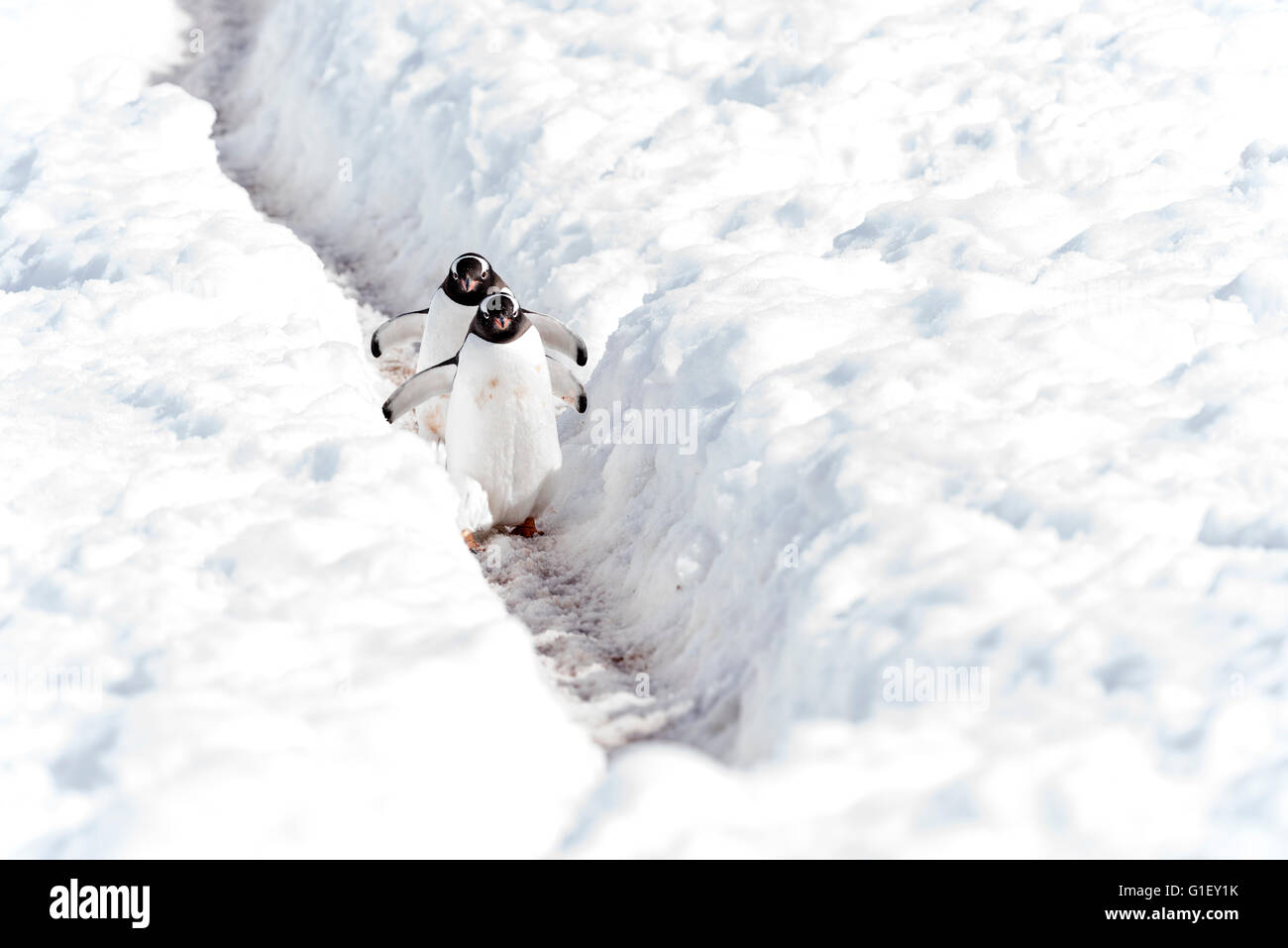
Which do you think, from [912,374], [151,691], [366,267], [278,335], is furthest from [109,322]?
[912,374]

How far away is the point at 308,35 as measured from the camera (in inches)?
321

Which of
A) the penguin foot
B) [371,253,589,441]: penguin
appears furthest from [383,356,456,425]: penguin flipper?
the penguin foot

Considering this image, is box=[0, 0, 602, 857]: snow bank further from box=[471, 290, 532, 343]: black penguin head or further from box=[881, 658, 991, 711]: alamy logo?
box=[881, 658, 991, 711]: alamy logo

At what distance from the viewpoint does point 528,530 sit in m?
4.30

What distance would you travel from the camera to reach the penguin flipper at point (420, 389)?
14.0ft

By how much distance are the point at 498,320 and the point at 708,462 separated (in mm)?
1019

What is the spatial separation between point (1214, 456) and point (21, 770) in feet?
11.3

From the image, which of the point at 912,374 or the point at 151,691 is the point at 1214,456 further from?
the point at 151,691

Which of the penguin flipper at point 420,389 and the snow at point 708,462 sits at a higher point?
the snow at point 708,462

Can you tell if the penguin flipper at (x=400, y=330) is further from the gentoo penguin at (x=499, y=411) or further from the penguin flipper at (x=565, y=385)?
the penguin flipper at (x=565, y=385)

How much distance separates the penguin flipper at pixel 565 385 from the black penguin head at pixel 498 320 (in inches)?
13.6

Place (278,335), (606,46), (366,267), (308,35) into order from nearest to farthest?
(278,335)
(366,267)
(606,46)
(308,35)
